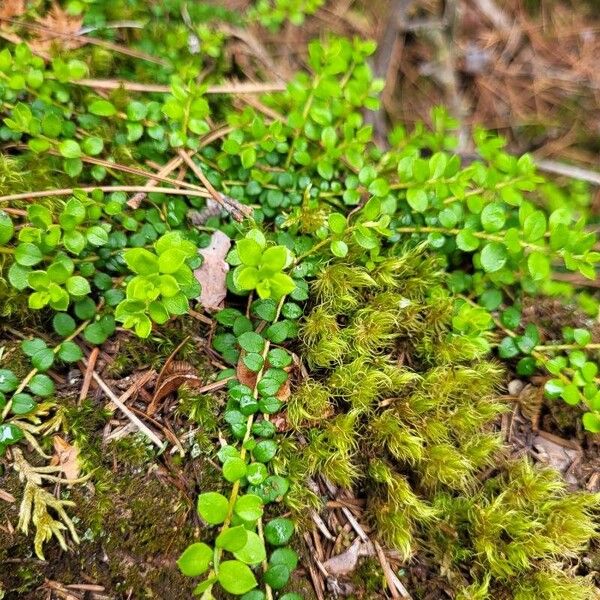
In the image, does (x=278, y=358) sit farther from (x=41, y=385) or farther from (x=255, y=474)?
(x=41, y=385)

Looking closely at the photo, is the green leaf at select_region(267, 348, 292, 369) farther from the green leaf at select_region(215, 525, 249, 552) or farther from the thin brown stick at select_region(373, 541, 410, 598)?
the thin brown stick at select_region(373, 541, 410, 598)

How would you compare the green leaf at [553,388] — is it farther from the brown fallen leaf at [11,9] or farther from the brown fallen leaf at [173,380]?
the brown fallen leaf at [11,9]

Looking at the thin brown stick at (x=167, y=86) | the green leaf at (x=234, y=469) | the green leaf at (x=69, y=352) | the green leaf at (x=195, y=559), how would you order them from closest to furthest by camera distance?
the green leaf at (x=195, y=559)
the green leaf at (x=234, y=469)
the green leaf at (x=69, y=352)
the thin brown stick at (x=167, y=86)

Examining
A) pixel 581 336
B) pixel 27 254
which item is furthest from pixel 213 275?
pixel 581 336

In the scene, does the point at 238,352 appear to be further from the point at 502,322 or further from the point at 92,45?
the point at 92,45

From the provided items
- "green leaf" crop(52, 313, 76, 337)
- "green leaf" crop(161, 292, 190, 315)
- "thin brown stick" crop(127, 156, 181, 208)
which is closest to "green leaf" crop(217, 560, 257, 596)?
"green leaf" crop(161, 292, 190, 315)

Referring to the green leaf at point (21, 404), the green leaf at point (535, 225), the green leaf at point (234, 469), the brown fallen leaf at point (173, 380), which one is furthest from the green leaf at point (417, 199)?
the green leaf at point (21, 404)

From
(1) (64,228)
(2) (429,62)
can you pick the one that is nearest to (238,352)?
(1) (64,228)
